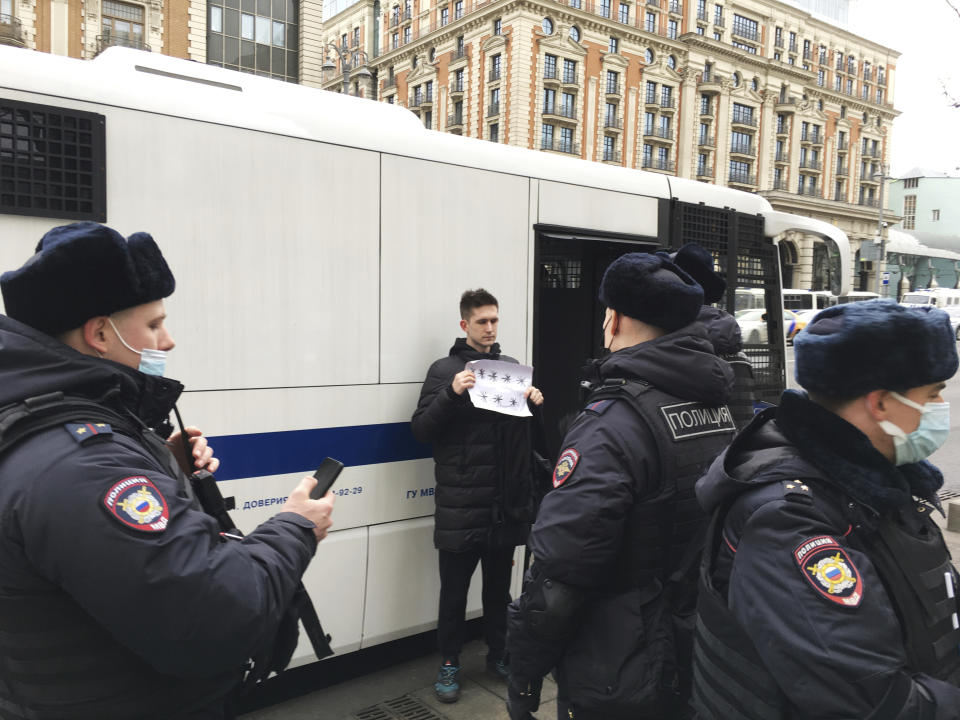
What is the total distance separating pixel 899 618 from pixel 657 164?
61102 millimetres

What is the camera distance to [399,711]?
146 inches

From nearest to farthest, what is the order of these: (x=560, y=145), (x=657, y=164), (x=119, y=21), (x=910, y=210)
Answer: (x=119, y=21), (x=560, y=145), (x=657, y=164), (x=910, y=210)

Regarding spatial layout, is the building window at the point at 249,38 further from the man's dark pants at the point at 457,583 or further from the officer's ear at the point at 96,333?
the officer's ear at the point at 96,333

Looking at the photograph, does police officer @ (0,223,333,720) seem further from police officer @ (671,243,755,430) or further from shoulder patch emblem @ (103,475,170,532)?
police officer @ (671,243,755,430)

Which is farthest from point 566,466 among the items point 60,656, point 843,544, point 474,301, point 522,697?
point 474,301

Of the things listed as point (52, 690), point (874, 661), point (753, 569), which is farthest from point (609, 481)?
point (52, 690)

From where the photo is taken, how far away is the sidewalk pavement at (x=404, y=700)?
3.67m

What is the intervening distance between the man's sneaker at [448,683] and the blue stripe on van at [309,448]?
3.55ft

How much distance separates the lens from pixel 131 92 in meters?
2.94

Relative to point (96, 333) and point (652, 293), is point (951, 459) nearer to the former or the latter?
point (652, 293)

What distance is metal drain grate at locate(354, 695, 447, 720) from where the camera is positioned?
3654 mm

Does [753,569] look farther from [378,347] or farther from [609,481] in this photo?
[378,347]

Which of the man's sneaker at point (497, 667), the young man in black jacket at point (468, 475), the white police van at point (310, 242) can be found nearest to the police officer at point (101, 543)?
the white police van at point (310, 242)

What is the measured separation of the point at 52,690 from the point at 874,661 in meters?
1.63
